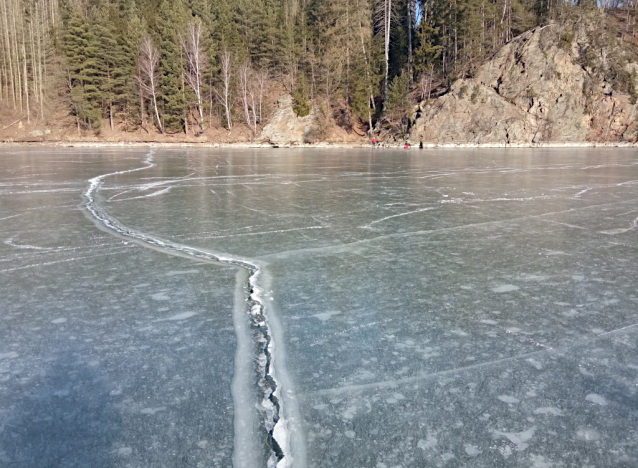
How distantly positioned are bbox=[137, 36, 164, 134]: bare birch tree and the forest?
14 cm

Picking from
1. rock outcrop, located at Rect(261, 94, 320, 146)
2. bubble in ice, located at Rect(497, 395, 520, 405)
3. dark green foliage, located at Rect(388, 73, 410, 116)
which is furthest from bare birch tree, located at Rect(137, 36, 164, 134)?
bubble in ice, located at Rect(497, 395, 520, 405)

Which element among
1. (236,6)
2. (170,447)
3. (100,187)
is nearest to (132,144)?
(236,6)

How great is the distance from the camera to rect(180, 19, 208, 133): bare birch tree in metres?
45.8

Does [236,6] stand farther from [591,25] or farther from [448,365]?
[448,365]

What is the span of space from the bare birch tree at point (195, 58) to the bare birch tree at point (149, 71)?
303 cm

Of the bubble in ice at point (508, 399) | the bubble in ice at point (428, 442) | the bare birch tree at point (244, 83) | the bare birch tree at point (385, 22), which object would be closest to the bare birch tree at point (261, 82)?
the bare birch tree at point (244, 83)

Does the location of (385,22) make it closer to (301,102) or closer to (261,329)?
(301,102)

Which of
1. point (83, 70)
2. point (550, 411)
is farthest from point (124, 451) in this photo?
point (83, 70)

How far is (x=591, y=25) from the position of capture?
45.6 meters

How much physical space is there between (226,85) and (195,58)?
12.5 feet

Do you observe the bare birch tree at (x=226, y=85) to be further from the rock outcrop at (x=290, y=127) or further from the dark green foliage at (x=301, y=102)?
the dark green foliage at (x=301, y=102)

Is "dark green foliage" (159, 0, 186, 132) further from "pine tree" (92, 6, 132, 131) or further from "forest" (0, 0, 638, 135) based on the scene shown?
"pine tree" (92, 6, 132, 131)

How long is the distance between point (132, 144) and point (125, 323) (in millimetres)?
42924

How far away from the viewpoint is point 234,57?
49.6 metres
